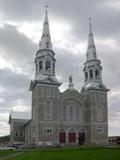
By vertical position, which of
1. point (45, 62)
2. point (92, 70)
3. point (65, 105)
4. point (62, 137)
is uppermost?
point (45, 62)

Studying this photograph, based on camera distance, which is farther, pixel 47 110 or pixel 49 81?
pixel 49 81

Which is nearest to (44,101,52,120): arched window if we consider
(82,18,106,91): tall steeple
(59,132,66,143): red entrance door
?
(59,132,66,143): red entrance door

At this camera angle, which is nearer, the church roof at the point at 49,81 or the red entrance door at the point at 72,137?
the church roof at the point at 49,81

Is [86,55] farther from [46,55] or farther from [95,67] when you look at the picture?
[46,55]

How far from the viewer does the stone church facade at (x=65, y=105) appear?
200 ft

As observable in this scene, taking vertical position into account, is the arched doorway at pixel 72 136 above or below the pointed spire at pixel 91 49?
below

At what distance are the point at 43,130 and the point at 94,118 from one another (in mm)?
13528

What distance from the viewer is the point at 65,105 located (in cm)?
6562

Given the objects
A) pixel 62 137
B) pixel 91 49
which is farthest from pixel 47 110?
pixel 91 49

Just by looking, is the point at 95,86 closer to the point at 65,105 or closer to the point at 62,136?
the point at 65,105

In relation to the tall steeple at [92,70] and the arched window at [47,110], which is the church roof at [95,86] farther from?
the arched window at [47,110]

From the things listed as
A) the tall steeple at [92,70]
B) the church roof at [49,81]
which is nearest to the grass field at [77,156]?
the church roof at [49,81]

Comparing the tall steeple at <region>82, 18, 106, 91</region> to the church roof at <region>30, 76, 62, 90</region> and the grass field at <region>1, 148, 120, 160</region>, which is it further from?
the grass field at <region>1, 148, 120, 160</region>

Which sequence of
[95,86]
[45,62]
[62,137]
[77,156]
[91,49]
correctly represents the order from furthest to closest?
[91,49] < [95,86] < [45,62] < [62,137] < [77,156]
